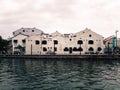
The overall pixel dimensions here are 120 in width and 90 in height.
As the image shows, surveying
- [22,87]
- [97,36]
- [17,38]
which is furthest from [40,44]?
[22,87]

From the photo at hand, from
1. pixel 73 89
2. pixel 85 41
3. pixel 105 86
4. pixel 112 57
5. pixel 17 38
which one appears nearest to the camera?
pixel 73 89

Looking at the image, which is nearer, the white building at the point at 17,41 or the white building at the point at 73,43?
the white building at the point at 73,43

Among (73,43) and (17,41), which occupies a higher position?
(17,41)

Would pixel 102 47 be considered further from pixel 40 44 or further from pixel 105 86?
pixel 105 86

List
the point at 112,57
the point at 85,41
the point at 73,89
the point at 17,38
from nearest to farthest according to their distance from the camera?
the point at 73,89, the point at 112,57, the point at 85,41, the point at 17,38

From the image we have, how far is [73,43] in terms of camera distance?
99250mm

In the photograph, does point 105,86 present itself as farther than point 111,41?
No

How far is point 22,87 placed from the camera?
29.0 m

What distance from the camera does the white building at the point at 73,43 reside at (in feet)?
325

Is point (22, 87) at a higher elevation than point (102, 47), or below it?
below

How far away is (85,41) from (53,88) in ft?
235

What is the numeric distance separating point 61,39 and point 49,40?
479 centimetres

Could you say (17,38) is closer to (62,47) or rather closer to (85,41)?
(62,47)

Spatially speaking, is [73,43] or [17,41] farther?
[17,41]
